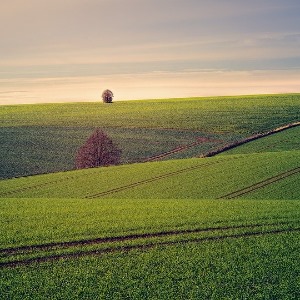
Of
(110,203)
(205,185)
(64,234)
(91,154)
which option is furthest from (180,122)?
(64,234)

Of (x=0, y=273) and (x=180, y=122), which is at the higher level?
(x=180, y=122)

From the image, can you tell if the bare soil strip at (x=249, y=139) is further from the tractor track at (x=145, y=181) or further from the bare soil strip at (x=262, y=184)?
the bare soil strip at (x=262, y=184)

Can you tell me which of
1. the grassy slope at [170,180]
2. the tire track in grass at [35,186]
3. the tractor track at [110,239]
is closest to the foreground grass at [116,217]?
the tractor track at [110,239]

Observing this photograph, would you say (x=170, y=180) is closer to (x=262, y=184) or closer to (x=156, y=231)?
(x=262, y=184)

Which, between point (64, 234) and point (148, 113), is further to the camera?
point (148, 113)

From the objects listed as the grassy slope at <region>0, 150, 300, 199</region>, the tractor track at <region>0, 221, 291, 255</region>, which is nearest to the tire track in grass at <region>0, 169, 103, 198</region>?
the grassy slope at <region>0, 150, 300, 199</region>

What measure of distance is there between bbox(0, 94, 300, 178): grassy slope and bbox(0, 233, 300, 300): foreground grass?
3145 cm

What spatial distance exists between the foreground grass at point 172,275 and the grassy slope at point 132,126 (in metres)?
31.4

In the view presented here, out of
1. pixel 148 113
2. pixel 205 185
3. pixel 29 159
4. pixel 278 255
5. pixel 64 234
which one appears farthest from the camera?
pixel 148 113

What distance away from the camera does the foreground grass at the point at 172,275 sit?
12.9 metres

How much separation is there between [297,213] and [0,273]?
14.6 meters

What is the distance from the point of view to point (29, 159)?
50.1 metres

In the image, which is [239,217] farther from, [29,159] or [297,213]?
[29,159]

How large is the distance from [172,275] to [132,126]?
182 ft
